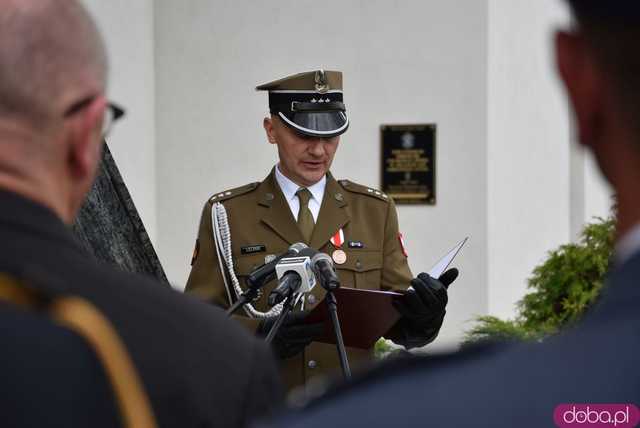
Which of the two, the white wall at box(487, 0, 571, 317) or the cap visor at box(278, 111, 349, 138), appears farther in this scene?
the white wall at box(487, 0, 571, 317)

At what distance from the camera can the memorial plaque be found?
702 centimetres

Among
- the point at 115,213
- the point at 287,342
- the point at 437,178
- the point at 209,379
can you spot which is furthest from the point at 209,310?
the point at 437,178

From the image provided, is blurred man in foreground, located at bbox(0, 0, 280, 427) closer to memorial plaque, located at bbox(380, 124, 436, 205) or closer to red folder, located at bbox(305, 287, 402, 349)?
red folder, located at bbox(305, 287, 402, 349)

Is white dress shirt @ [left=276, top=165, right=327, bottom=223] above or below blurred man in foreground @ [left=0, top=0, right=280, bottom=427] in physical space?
below

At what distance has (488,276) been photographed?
23.2ft

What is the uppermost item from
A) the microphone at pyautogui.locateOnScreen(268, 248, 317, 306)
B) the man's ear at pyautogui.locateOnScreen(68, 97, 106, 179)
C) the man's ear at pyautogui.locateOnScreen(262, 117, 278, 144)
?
the man's ear at pyautogui.locateOnScreen(68, 97, 106, 179)

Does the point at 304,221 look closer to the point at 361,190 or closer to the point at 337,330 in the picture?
the point at 361,190

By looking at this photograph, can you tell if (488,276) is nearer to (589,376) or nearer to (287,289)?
(287,289)

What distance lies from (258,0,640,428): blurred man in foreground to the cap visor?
3.01 metres

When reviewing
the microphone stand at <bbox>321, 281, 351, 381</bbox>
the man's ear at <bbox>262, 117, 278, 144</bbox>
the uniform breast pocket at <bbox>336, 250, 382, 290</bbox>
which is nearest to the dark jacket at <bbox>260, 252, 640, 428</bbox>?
the microphone stand at <bbox>321, 281, 351, 381</bbox>

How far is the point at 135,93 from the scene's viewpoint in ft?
22.8

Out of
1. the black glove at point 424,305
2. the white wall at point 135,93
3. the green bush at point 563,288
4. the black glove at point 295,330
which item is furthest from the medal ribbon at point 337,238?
the white wall at point 135,93

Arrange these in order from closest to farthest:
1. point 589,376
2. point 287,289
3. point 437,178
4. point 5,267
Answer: point 589,376 < point 5,267 < point 287,289 < point 437,178

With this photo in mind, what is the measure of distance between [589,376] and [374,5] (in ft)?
20.4
